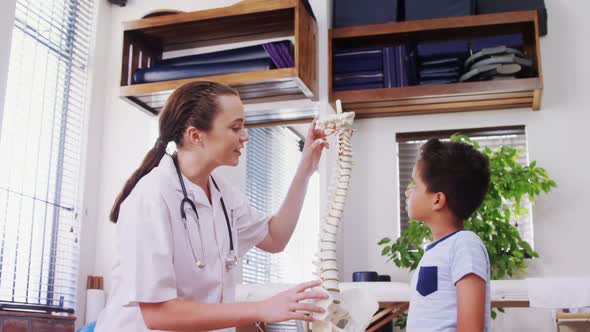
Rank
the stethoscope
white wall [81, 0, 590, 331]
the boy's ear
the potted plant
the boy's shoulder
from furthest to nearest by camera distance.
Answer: white wall [81, 0, 590, 331] < the potted plant < the boy's ear < the boy's shoulder < the stethoscope

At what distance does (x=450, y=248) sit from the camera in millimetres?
1599

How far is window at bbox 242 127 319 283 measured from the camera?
474cm

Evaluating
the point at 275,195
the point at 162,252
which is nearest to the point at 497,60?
the point at 275,195

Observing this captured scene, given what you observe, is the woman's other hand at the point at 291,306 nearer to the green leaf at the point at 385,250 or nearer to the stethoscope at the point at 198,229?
the stethoscope at the point at 198,229

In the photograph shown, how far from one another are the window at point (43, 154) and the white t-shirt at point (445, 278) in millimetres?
2381

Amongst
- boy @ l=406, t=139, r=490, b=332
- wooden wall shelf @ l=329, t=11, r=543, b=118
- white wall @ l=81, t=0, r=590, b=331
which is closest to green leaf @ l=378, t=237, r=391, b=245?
white wall @ l=81, t=0, r=590, b=331

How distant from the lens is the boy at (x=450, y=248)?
151cm

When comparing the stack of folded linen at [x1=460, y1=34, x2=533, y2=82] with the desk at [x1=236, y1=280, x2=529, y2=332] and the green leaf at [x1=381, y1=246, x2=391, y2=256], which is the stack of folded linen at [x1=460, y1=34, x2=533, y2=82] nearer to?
the green leaf at [x1=381, y1=246, x2=391, y2=256]

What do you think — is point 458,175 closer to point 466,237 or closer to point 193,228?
point 466,237

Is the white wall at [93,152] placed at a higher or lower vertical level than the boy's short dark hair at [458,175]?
higher

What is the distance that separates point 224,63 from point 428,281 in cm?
235

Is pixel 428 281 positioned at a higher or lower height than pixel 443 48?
lower

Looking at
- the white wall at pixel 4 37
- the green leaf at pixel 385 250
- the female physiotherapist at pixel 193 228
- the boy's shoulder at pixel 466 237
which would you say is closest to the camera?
the female physiotherapist at pixel 193 228

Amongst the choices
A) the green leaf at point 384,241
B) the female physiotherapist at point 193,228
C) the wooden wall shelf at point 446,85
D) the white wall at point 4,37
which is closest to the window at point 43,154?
the white wall at point 4,37
